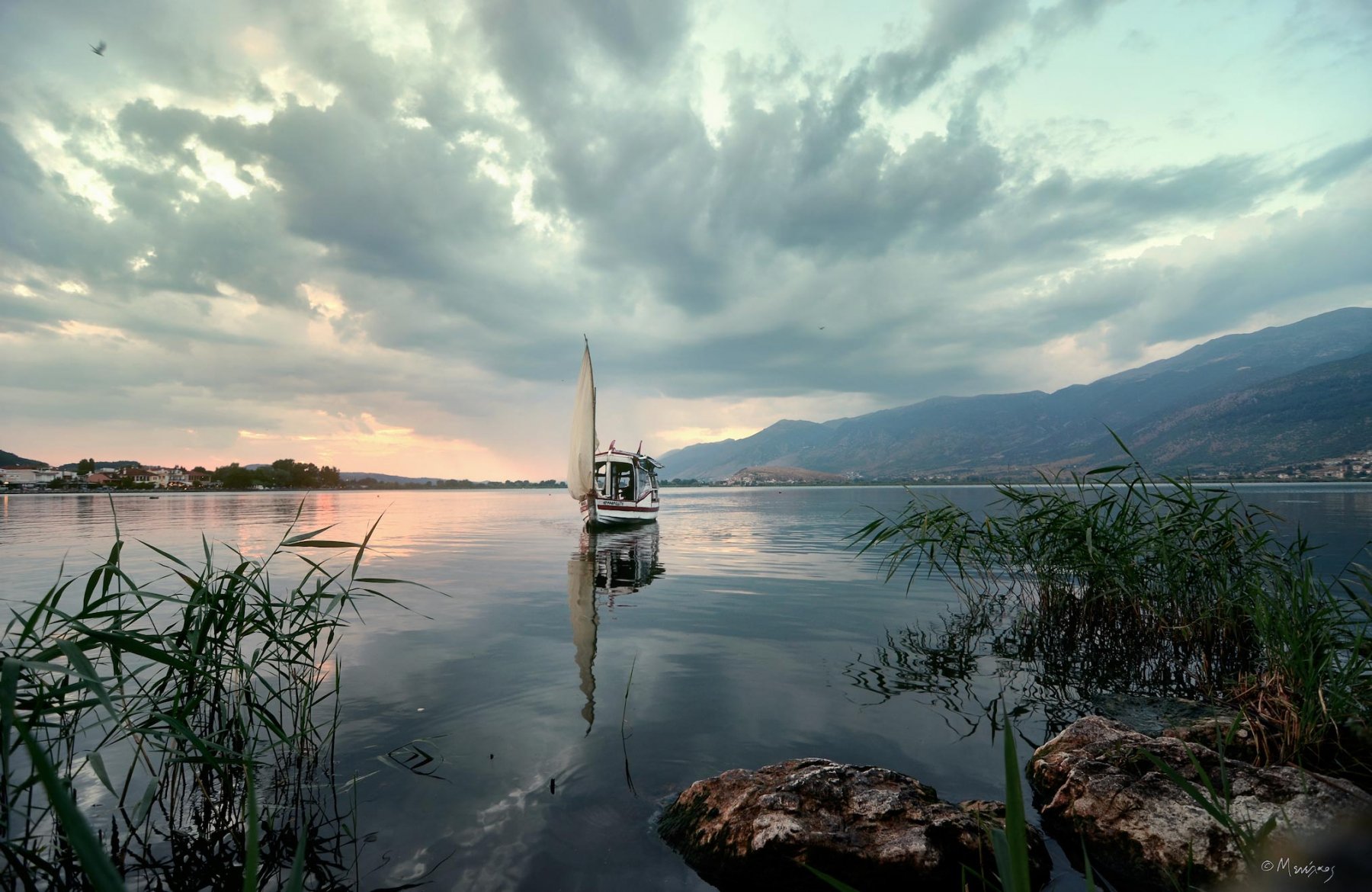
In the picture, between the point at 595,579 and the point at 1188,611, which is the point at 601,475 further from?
the point at 1188,611

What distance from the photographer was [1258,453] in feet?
484

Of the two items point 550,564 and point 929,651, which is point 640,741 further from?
point 550,564

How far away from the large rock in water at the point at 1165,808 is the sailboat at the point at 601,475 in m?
30.0

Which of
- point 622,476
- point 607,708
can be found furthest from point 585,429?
point 607,708

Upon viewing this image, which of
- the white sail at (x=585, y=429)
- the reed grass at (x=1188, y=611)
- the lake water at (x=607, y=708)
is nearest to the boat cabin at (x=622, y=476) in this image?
the white sail at (x=585, y=429)

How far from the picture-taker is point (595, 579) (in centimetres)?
1945

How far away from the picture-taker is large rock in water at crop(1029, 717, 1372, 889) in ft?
14.0

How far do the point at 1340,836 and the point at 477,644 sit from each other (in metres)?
11.2

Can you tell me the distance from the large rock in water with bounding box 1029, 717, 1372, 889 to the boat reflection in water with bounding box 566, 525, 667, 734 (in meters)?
4.95

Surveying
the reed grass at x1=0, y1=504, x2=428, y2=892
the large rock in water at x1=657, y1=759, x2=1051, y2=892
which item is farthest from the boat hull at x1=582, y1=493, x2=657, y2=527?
the large rock in water at x1=657, y1=759, x2=1051, y2=892

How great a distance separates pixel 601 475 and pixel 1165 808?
37.3 metres

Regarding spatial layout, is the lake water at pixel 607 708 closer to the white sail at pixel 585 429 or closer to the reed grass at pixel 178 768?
the reed grass at pixel 178 768

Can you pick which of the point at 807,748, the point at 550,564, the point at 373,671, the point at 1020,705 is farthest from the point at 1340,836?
the point at 550,564

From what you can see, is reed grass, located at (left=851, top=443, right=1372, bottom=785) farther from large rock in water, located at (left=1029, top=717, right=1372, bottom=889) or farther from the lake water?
the lake water
